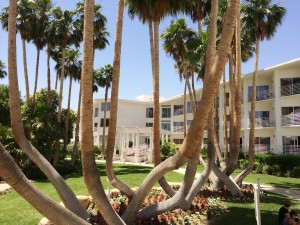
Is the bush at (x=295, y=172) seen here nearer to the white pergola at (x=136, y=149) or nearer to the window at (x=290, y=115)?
the window at (x=290, y=115)

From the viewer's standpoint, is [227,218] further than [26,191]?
Yes

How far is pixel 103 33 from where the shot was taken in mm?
34438

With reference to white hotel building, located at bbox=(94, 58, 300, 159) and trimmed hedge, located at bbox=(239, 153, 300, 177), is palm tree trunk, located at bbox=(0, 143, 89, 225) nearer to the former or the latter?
trimmed hedge, located at bbox=(239, 153, 300, 177)

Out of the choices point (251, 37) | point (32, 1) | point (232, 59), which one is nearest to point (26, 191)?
point (232, 59)

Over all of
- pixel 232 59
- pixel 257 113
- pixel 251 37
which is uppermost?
pixel 251 37

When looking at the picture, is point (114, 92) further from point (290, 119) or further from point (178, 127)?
point (178, 127)

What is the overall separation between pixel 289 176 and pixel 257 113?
11.5 m

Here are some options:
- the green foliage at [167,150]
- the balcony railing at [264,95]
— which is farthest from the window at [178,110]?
the balcony railing at [264,95]

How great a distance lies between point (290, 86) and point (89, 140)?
1284 inches

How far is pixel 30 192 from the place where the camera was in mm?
5965

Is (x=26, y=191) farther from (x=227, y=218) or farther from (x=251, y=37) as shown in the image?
(x=251, y=37)

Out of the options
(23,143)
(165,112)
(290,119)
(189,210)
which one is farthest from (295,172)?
(165,112)

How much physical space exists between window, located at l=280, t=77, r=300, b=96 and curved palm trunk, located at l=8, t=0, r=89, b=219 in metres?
31.7

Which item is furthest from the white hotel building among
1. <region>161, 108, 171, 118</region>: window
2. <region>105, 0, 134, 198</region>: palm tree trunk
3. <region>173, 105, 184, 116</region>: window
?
<region>105, 0, 134, 198</region>: palm tree trunk
